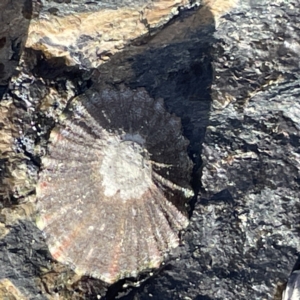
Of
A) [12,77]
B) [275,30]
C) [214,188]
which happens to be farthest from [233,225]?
[12,77]

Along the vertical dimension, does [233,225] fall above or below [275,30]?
below

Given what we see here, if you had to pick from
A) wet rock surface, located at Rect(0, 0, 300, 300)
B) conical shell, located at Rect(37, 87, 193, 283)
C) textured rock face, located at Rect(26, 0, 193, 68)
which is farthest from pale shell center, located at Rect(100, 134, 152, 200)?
textured rock face, located at Rect(26, 0, 193, 68)

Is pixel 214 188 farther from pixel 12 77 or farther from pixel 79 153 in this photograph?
pixel 12 77

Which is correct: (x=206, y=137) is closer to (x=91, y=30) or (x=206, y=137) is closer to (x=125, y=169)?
(x=125, y=169)

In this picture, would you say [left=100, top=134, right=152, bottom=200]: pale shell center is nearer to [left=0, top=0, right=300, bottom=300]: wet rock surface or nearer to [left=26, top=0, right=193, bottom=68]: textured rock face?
[left=0, top=0, right=300, bottom=300]: wet rock surface

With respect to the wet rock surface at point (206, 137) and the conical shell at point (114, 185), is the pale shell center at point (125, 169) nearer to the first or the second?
the conical shell at point (114, 185)

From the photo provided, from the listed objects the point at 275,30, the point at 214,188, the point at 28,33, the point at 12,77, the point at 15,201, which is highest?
the point at 275,30
